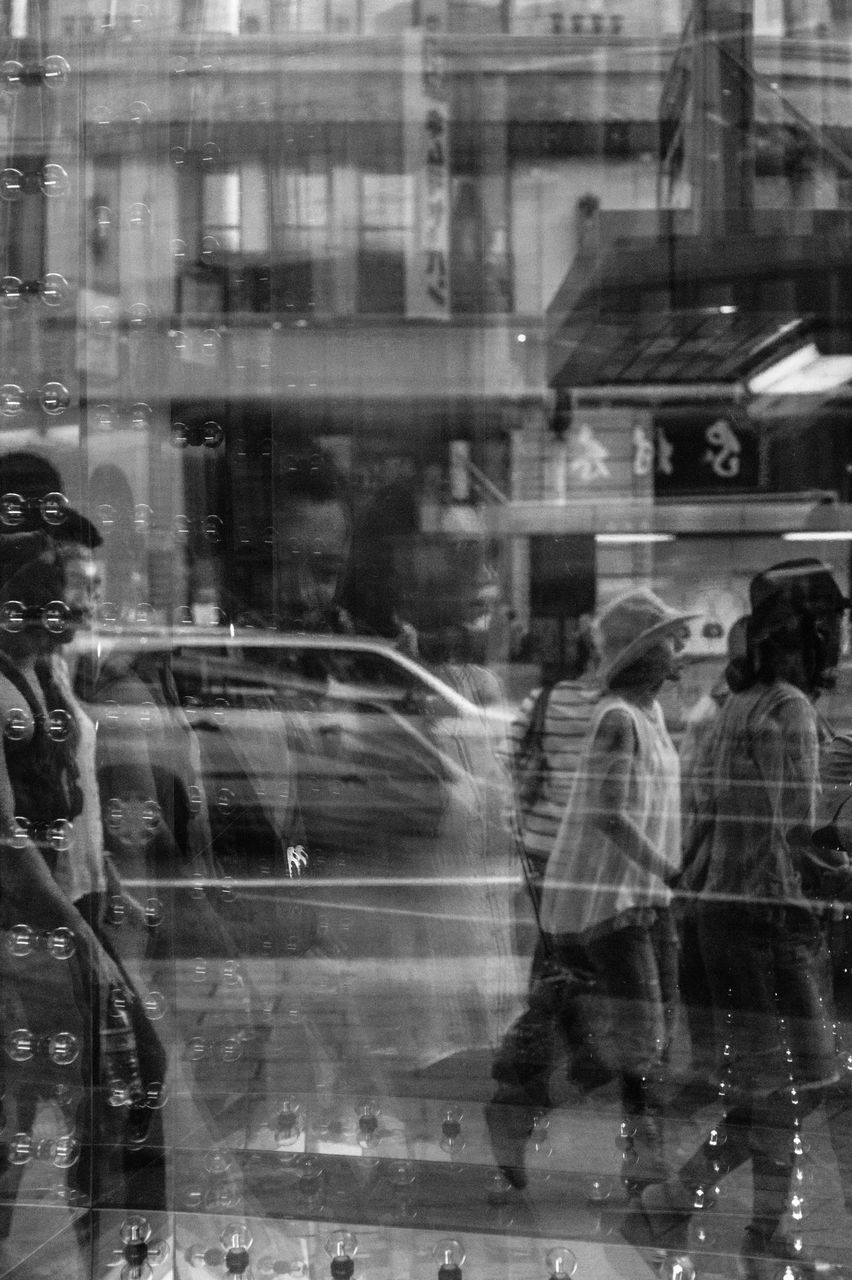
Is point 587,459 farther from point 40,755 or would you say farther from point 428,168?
point 40,755

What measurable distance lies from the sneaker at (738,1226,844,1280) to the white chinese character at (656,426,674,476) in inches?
299

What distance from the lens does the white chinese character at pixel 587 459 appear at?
29.2ft

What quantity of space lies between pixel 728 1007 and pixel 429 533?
3.13 m

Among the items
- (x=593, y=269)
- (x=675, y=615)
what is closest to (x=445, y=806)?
(x=675, y=615)

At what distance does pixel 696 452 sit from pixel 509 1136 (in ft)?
23.8

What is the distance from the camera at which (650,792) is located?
312cm

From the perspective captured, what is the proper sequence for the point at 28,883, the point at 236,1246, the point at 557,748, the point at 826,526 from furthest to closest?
the point at 826,526 < the point at 557,748 < the point at 236,1246 < the point at 28,883

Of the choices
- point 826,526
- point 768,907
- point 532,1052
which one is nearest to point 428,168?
point 826,526

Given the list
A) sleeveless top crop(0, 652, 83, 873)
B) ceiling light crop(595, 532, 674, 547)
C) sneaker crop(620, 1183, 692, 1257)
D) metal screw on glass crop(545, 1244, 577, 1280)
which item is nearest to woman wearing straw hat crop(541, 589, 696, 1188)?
sneaker crop(620, 1183, 692, 1257)

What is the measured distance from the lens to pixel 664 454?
898 cm

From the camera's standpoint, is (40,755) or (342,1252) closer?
(40,755)

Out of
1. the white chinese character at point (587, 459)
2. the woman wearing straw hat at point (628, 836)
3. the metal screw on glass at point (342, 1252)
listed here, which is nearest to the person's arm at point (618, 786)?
the woman wearing straw hat at point (628, 836)

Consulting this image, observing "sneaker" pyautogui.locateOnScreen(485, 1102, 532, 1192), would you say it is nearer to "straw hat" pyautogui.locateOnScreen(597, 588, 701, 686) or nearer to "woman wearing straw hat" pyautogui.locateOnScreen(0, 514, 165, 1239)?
"woman wearing straw hat" pyautogui.locateOnScreen(0, 514, 165, 1239)

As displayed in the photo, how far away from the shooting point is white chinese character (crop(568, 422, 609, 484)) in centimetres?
890
